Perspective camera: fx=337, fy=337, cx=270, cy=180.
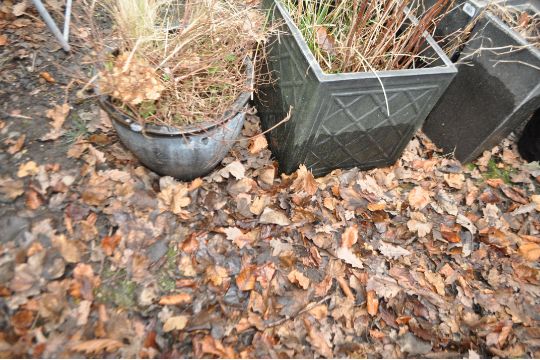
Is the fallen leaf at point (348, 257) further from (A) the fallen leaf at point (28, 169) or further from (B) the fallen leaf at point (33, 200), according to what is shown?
(A) the fallen leaf at point (28, 169)

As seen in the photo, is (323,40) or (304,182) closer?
(323,40)

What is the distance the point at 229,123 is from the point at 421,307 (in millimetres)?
1472

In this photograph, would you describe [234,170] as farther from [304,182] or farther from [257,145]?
[304,182]

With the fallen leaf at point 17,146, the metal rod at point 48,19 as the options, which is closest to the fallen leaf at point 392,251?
the fallen leaf at point 17,146

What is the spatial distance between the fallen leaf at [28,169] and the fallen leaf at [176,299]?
1.07 m

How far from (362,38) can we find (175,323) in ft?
6.50

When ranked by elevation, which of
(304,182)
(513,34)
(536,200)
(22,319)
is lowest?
(22,319)

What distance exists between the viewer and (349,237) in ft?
6.71

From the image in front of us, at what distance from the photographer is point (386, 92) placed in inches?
74.7

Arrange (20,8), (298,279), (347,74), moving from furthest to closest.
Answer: (20,8), (298,279), (347,74)

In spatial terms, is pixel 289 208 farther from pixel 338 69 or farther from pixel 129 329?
pixel 129 329

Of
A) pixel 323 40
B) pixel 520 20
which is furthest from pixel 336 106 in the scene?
pixel 520 20

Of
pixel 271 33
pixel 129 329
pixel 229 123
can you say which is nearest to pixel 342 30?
pixel 271 33

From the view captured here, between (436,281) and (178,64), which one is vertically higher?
(178,64)
